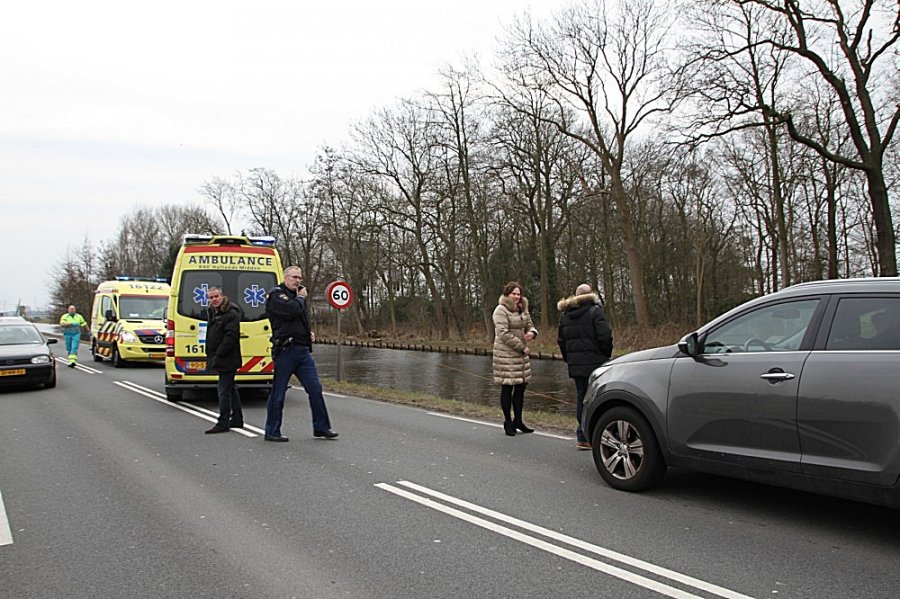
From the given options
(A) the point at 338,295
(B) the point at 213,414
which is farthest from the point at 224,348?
(A) the point at 338,295

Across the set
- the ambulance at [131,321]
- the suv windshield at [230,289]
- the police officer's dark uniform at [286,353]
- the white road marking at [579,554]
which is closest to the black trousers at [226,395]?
the police officer's dark uniform at [286,353]

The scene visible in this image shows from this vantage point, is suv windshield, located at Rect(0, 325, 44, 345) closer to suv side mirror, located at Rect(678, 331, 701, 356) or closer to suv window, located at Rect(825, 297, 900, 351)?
suv side mirror, located at Rect(678, 331, 701, 356)

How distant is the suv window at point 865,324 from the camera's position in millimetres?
4858

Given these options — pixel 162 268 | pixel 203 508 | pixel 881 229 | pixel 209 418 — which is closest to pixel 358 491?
pixel 203 508

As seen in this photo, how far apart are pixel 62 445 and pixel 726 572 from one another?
7.90 metres

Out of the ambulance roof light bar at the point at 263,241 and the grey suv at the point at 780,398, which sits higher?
the ambulance roof light bar at the point at 263,241

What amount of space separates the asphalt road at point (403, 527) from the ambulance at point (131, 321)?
41.7 feet

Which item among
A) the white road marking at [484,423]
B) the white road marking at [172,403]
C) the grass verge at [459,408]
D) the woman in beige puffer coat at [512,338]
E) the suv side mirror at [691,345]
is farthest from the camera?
the grass verge at [459,408]

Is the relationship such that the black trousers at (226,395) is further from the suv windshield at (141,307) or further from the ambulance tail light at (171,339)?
the suv windshield at (141,307)

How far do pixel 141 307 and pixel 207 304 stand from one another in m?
11.0

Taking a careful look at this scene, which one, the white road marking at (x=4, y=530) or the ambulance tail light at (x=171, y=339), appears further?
the ambulance tail light at (x=171, y=339)

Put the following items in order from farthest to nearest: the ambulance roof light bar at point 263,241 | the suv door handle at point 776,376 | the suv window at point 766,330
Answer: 1. the ambulance roof light bar at point 263,241
2. the suv window at point 766,330
3. the suv door handle at point 776,376

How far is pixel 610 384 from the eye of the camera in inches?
263

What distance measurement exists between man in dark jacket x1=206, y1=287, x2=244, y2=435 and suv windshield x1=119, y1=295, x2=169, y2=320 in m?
13.6
